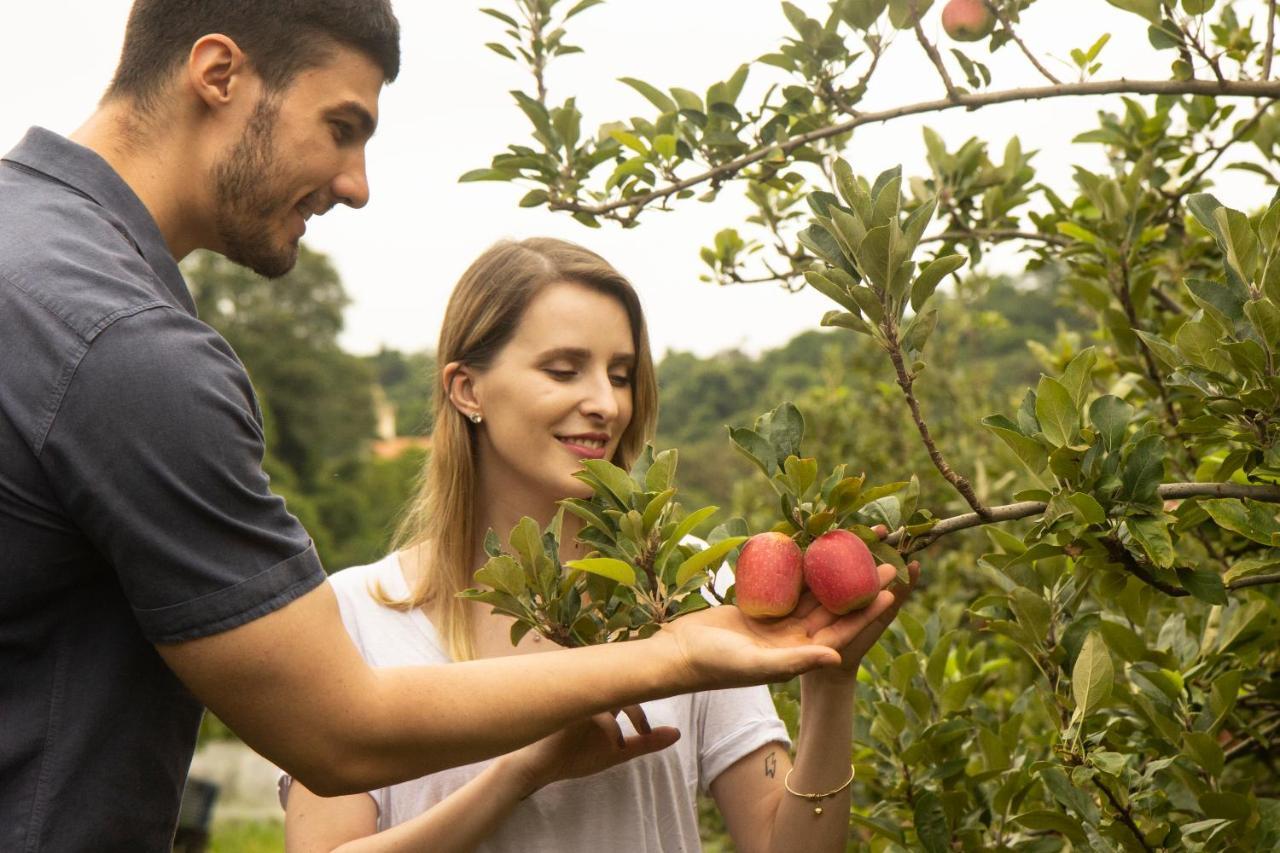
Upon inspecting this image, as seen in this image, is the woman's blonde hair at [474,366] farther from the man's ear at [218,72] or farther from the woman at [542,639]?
the man's ear at [218,72]

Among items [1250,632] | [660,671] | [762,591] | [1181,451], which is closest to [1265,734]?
[1250,632]

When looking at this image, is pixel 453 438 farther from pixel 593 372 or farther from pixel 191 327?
pixel 191 327

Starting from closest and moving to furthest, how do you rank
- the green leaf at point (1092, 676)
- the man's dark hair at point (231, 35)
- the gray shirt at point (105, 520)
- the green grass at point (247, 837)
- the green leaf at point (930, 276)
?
the gray shirt at point (105, 520) → the green leaf at point (930, 276) → the man's dark hair at point (231, 35) → the green leaf at point (1092, 676) → the green grass at point (247, 837)

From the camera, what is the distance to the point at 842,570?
152 cm

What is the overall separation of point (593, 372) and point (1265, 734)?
1.37 metres

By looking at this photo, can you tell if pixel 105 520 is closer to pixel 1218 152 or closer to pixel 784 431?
pixel 784 431

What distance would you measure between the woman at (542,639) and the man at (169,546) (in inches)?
14.0

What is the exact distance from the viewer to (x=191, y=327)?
1.39m

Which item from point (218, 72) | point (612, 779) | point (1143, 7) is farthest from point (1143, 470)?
point (218, 72)

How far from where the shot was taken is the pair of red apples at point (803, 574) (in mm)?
1526

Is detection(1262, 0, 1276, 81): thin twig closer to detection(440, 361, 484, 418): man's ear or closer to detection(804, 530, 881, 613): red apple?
detection(804, 530, 881, 613): red apple

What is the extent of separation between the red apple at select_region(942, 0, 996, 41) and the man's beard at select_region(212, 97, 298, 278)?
1.07 metres

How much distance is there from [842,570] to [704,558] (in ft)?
0.56

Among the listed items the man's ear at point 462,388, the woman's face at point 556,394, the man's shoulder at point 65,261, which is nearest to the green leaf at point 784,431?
the woman's face at point 556,394
